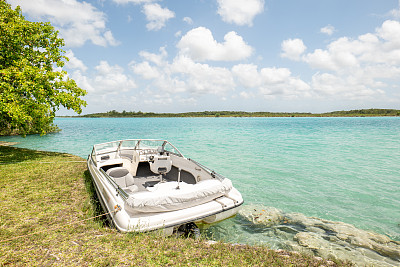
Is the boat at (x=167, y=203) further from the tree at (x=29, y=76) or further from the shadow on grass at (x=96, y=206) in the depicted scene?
the tree at (x=29, y=76)

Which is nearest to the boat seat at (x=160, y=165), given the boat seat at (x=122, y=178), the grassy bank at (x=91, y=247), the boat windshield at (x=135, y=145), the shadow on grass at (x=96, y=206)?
the boat seat at (x=122, y=178)

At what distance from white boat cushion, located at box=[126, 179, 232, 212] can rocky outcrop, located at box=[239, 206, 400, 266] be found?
2536 millimetres

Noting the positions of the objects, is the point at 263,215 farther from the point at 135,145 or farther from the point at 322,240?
the point at 135,145

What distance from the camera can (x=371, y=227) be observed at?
691 cm

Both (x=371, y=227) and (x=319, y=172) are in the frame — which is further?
(x=319, y=172)

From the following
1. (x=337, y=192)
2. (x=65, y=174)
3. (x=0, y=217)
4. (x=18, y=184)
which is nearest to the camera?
(x=0, y=217)

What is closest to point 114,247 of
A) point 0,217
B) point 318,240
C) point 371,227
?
point 0,217

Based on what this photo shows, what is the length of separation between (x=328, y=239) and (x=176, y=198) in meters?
4.56

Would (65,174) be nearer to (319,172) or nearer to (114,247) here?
(114,247)

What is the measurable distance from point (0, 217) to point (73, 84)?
11241 mm

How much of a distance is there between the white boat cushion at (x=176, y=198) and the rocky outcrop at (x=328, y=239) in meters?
2.54

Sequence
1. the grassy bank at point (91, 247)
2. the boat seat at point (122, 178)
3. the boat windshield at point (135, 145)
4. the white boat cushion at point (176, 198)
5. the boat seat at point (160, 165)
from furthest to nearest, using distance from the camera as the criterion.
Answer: the boat windshield at point (135, 145) < the boat seat at point (160, 165) < the boat seat at point (122, 178) < the white boat cushion at point (176, 198) < the grassy bank at point (91, 247)

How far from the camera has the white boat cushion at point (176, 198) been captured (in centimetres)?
413

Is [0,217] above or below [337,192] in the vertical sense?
above
